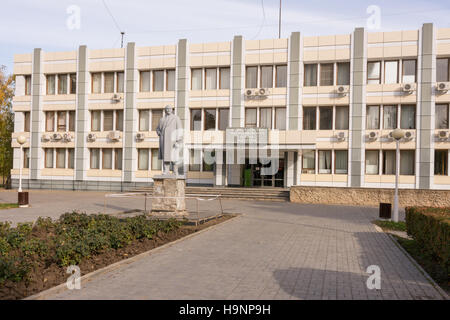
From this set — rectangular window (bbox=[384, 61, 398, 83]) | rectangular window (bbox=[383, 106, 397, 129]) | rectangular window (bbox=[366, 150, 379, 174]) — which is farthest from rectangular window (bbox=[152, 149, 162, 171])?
rectangular window (bbox=[384, 61, 398, 83])

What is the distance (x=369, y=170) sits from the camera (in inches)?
1096

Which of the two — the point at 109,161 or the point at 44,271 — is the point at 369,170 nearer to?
the point at 109,161

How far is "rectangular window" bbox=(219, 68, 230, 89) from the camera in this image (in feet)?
99.0

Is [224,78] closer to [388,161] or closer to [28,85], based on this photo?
[388,161]

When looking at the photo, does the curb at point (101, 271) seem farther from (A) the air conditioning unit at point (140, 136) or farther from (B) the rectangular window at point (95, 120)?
(B) the rectangular window at point (95, 120)

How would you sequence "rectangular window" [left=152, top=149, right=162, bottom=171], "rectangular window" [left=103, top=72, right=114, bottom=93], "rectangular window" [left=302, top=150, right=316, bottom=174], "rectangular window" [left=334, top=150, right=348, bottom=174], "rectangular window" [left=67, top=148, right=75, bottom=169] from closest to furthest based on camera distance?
"rectangular window" [left=334, top=150, right=348, bottom=174]
"rectangular window" [left=302, top=150, right=316, bottom=174]
"rectangular window" [left=152, top=149, right=162, bottom=171]
"rectangular window" [left=103, top=72, right=114, bottom=93]
"rectangular window" [left=67, top=148, right=75, bottom=169]

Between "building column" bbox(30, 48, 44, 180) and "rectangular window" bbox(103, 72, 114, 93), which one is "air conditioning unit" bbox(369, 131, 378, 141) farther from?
"building column" bbox(30, 48, 44, 180)

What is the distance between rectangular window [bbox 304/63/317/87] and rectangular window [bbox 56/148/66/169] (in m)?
20.3

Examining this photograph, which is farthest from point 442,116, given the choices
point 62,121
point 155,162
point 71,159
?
point 62,121

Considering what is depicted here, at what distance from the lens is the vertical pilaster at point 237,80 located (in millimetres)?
29500

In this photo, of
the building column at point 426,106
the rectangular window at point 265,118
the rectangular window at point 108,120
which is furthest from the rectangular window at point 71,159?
the building column at point 426,106

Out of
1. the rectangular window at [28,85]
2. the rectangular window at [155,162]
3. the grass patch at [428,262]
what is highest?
the rectangular window at [28,85]

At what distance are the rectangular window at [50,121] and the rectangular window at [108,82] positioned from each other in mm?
5169

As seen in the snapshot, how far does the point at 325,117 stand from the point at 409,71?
20.6 ft
